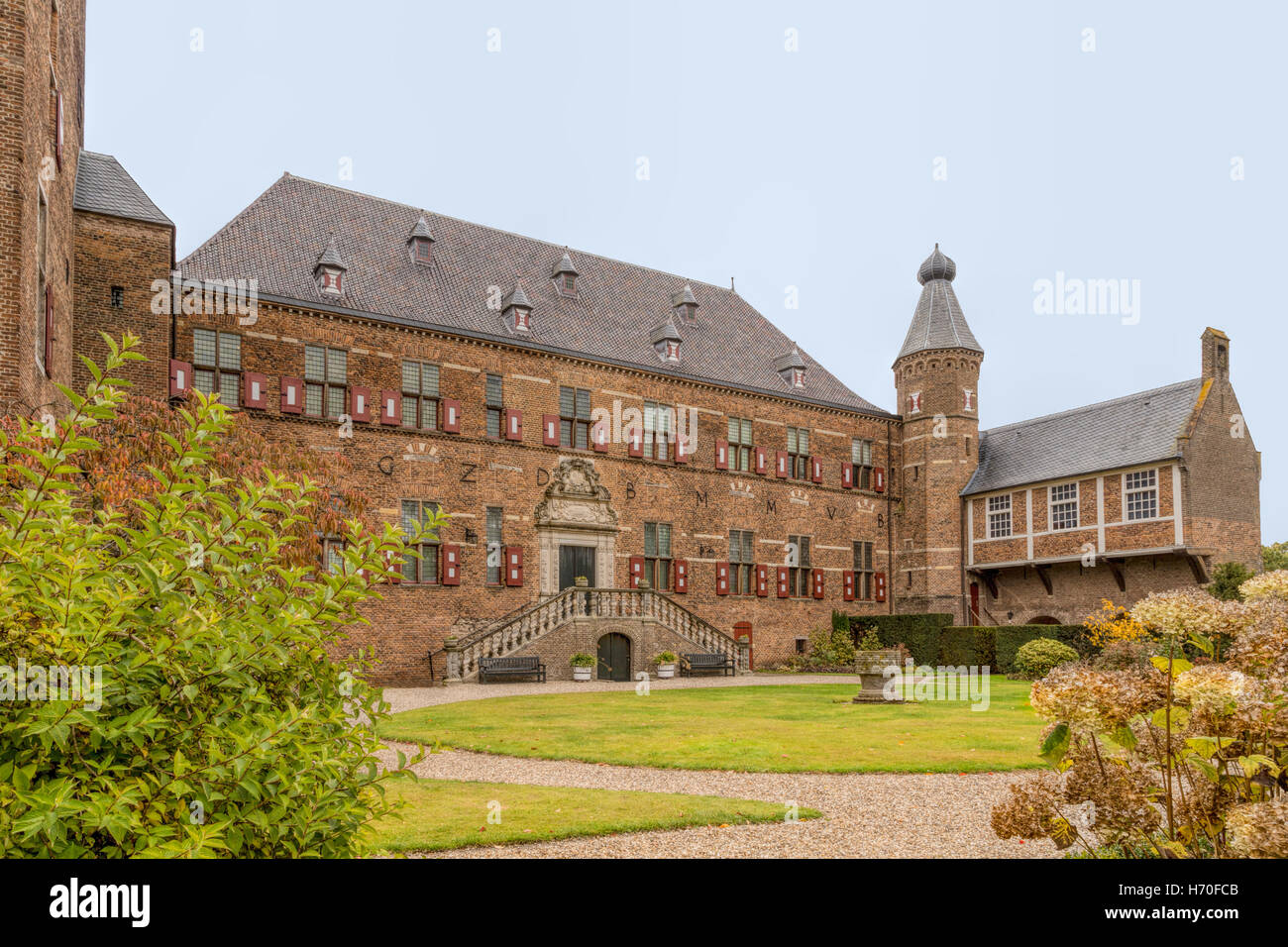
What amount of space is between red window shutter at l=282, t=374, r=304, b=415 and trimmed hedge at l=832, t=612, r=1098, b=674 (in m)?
19.1

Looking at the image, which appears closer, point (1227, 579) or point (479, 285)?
point (1227, 579)

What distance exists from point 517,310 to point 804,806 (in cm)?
2121

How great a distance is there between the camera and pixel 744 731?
44.4ft

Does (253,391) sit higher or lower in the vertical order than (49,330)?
higher

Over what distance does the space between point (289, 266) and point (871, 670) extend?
688 inches

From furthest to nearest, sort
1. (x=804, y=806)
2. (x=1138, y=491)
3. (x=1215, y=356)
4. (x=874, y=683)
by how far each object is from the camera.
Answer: (x=1215, y=356) → (x=1138, y=491) → (x=874, y=683) → (x=804, y=806)

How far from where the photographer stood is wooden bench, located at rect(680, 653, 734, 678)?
26688 mm

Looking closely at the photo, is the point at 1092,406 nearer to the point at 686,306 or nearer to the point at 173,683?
the point at 686,306

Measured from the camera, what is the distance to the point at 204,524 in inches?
130

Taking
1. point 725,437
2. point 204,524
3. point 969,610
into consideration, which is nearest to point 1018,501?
point 969,610

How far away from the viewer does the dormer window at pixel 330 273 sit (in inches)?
950

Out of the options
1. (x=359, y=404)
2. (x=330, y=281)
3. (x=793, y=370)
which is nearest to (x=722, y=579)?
(x=793, y=370)

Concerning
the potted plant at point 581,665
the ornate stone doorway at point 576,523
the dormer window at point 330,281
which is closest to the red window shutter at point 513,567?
the ornate stone doorway at point 576,523

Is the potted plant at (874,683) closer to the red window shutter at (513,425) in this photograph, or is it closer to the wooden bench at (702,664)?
the wooden bench at (702,664)
